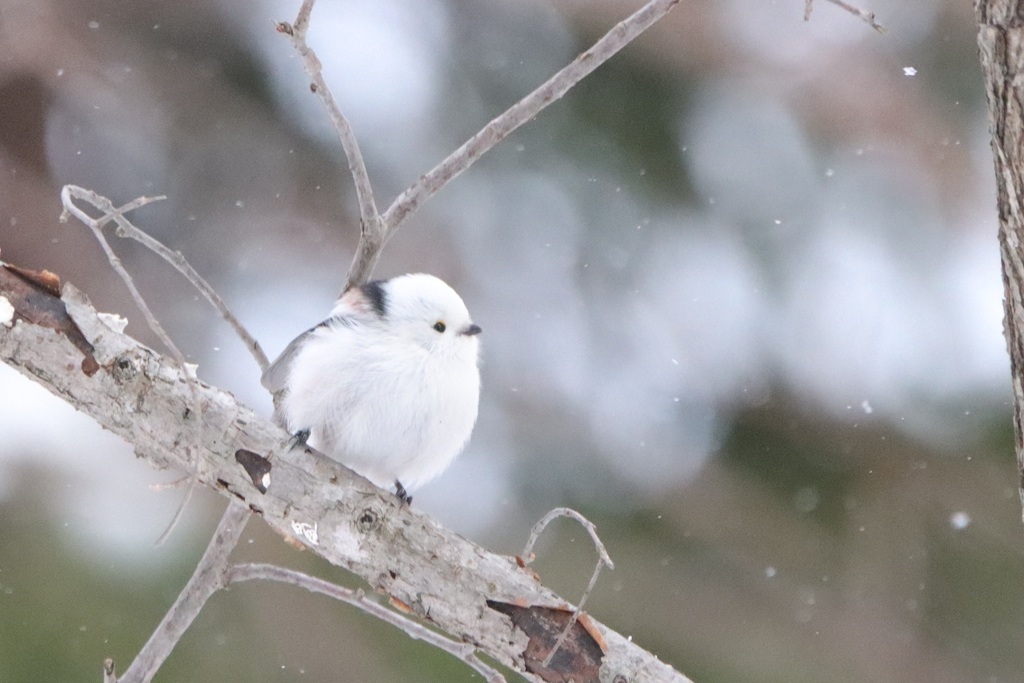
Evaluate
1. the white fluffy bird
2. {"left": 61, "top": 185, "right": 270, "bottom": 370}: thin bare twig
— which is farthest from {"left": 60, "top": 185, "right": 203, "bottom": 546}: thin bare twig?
the white fluffy bird

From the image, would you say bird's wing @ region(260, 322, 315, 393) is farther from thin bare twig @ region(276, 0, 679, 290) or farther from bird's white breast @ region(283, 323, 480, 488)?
thin bare twig @ region(276, 0, 679, 290)

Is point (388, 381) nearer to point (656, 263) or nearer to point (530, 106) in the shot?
point (530, 106)

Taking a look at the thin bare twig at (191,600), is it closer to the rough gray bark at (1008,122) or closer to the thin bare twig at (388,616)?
the thin bare twig at (388,616)

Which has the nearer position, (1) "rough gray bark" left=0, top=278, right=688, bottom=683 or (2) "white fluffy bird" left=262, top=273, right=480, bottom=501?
(1) "rough gray bark" left=0, top=278, right=688, bottom=683

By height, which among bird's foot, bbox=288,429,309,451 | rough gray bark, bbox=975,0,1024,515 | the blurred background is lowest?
bird's foot, bbox=288,429,309,451

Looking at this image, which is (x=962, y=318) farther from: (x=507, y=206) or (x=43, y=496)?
(x=43, y=496)

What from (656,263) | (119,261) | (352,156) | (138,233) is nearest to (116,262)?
(119,261)
